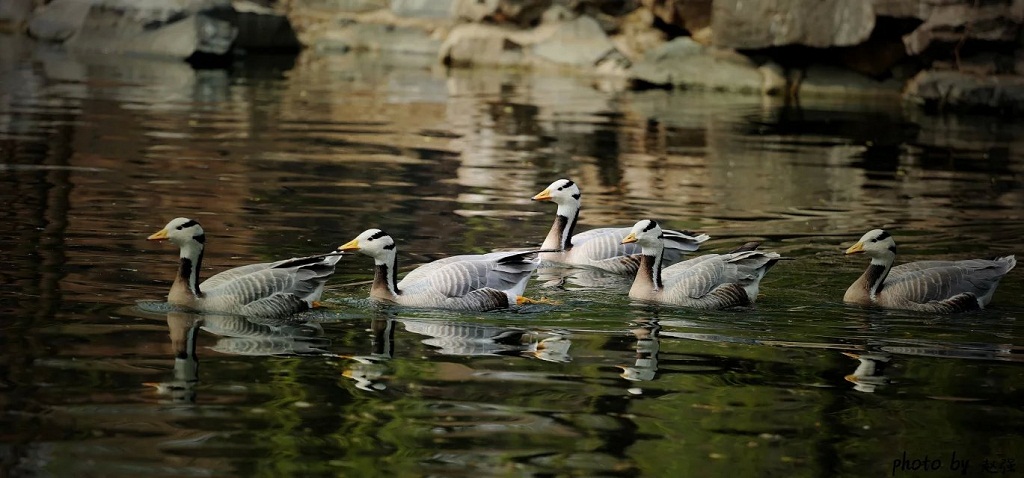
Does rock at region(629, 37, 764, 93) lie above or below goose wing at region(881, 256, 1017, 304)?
above

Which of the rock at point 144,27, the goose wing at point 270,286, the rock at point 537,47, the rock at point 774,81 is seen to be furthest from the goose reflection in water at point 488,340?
the rock at point 144,27

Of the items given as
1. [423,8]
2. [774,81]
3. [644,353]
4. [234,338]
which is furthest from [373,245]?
[423,8]

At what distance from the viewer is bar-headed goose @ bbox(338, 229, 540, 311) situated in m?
10.4

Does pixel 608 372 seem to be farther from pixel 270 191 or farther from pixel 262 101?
pixel 262 101

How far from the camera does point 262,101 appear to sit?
91.7ft

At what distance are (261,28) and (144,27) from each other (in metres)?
5.23

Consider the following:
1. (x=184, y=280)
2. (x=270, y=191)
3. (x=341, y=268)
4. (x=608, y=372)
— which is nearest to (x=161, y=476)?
(x=608, y=372)

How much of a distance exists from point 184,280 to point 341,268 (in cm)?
243

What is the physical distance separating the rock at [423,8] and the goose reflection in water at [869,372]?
116 feet

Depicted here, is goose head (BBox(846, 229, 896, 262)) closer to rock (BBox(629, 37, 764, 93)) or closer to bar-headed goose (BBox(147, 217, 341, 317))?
bar-headed goose (BBox(147, 217, 341, 317))

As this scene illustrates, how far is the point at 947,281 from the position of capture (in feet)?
35.5

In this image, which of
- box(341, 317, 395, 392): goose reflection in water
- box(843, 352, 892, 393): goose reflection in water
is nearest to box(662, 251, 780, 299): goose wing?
box(843, 352, 892, 393): goose reflection in water

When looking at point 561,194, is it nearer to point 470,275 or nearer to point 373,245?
point 470,275

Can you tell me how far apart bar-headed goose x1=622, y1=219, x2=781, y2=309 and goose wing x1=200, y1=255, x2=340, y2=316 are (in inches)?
93.9
